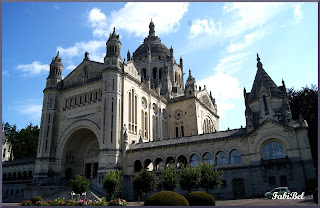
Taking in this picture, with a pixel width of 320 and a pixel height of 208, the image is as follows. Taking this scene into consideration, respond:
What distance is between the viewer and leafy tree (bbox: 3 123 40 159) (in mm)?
67312

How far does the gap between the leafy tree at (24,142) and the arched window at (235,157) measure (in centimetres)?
5426

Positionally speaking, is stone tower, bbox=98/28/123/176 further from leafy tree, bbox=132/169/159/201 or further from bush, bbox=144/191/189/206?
bush, bbox=144/191/189/206

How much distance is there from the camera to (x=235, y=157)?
105 feet

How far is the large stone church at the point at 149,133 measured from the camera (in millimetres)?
29281

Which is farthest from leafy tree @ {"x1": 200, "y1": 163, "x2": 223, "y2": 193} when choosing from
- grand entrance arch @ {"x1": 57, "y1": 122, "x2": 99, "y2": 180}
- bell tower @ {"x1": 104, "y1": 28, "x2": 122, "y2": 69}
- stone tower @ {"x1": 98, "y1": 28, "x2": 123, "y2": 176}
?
grand entrance arch @ {"x1": 57, "y1": 122, "x2": 99, "y2": 180}

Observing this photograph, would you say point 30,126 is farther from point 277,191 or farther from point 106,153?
point 277,191

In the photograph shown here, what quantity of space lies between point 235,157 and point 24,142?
5800 cm

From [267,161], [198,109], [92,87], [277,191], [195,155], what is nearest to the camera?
[277,191]

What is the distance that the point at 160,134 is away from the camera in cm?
5088

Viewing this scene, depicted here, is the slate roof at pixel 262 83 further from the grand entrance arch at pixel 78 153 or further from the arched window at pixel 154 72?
the arched window at pixel 154 72

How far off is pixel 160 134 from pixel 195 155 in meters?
16.7

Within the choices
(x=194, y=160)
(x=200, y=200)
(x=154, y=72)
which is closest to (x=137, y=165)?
(x=194, y=160)

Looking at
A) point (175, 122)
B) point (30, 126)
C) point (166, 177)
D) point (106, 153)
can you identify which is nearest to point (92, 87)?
point (106, 153)

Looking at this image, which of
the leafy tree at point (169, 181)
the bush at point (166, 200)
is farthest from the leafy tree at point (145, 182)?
the bush at point (166, 200)
